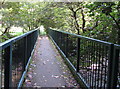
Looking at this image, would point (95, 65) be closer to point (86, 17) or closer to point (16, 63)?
point (16, 63)

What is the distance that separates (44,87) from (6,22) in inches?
323

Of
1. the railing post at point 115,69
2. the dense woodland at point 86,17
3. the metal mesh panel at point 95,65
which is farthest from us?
the dense woodland at point 86,17

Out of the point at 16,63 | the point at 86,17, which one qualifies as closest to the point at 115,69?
the point at 16,63

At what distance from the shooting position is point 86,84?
3416mm

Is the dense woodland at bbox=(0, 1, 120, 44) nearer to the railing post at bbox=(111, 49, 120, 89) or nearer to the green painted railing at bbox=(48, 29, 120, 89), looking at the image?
the green painted railing at bbox=(48, 29, 120, 89)

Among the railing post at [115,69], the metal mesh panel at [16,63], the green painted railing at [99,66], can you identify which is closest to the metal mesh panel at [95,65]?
the green painted railing at [99,66]

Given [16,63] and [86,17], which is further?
[86,17]

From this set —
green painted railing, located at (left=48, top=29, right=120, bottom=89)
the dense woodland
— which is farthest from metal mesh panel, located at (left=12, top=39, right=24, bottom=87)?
the dense woodland

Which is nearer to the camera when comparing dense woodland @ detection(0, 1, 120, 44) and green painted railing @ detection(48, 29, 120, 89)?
green painted railing @ detection(48, 29, 120, 89)

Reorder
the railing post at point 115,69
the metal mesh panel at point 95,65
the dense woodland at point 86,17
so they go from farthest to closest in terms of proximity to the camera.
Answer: the dense woodland at point 86,17, the metal mesh panel at point 95,65, the railing post at point 115,69

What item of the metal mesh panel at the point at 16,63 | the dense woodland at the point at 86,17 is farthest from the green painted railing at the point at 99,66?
the dense woodland at the point at 86,17

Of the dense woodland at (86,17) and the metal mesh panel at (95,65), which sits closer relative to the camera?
the metal mesh panel at (95,65)

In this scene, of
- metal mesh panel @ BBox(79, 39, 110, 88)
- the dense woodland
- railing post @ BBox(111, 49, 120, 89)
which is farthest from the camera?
the dense woodland

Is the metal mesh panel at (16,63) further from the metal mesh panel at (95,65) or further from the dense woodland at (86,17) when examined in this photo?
the dense woodland at (86,17)
